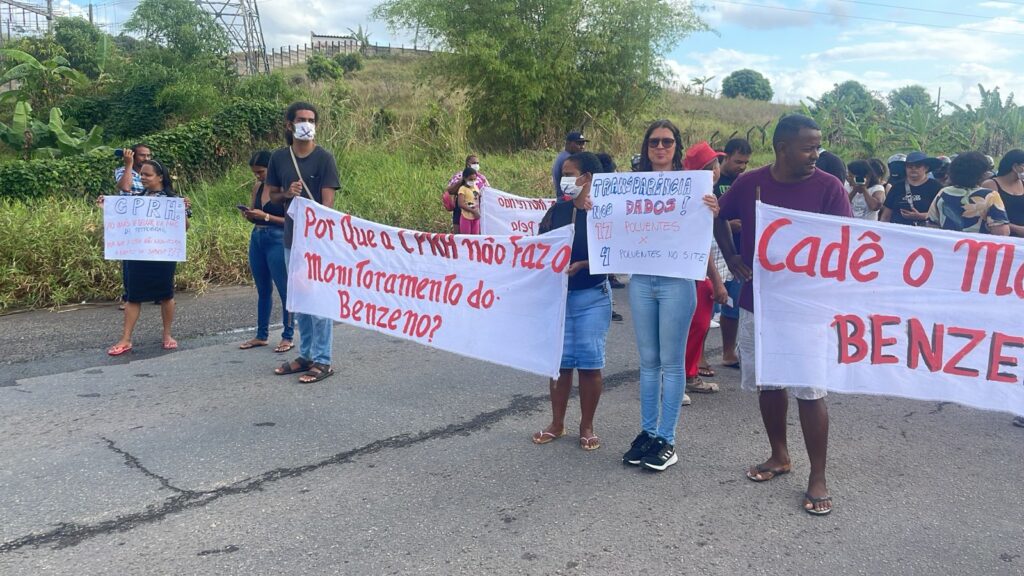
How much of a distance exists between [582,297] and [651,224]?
0.59 m

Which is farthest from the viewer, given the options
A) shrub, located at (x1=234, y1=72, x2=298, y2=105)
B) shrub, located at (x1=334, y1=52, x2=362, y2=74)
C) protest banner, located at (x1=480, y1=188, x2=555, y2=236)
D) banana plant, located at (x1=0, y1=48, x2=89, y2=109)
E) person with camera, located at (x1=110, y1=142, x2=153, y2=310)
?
shrub, located at (x1=334, y1=52, x2=362, y2=74)

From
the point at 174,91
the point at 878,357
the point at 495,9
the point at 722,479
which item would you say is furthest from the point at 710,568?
the point at 174,91

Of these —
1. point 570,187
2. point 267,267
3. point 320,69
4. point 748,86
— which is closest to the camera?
point 570,187

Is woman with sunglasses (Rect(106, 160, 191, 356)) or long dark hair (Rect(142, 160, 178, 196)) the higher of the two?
long dark hair (Rect(142, 160, 178, 196))

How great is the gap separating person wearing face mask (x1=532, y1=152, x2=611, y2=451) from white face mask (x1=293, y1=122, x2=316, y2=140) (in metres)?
2.18

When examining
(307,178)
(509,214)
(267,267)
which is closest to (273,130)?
(509,214)

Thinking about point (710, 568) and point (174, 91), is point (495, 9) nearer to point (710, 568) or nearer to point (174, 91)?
point (174, 91)

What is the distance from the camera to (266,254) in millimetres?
6246

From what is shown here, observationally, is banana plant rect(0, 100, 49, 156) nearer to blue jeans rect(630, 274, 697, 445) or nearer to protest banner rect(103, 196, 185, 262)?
protest banner rect(103, 196, 185, 262)

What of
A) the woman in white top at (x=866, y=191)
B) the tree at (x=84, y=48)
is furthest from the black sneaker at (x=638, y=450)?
the tree at (x=84, y=48)

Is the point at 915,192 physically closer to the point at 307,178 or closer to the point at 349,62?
the point at 307,178

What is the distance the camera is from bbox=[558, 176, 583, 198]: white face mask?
170 inches

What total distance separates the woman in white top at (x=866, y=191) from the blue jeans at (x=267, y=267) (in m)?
5.75

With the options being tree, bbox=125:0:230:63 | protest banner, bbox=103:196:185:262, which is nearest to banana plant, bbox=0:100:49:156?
tree, bbox=125:0:230:63
